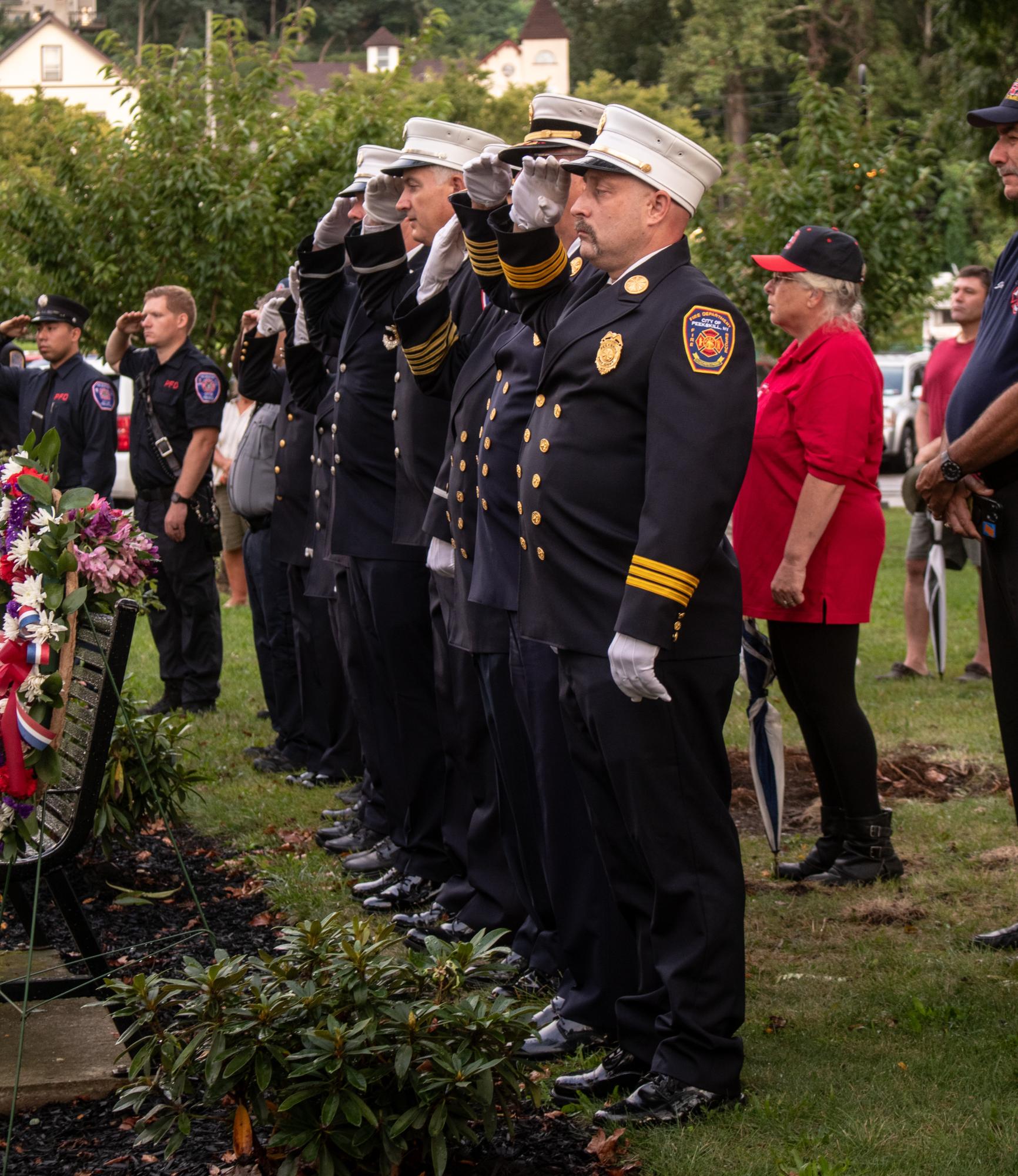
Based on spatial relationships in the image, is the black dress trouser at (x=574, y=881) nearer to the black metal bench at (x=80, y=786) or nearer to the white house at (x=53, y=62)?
the black metal bench at (x=80, y=786)

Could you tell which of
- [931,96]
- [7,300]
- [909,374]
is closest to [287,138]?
[7,300]

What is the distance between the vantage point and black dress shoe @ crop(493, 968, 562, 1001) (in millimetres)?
4383

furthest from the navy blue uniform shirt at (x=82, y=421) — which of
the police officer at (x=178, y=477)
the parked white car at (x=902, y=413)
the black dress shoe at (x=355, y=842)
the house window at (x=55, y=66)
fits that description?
the house window at (x=55, y=66)

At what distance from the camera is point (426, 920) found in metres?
5.08

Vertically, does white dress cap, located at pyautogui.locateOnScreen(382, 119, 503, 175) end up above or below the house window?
below

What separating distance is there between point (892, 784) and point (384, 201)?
3.46 metres

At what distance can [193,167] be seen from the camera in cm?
1268

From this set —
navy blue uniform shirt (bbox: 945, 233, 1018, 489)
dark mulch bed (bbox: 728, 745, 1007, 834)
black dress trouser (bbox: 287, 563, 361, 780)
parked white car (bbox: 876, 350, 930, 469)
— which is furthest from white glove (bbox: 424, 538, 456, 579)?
parked white car (bbox: 876, 350, 930, 469)

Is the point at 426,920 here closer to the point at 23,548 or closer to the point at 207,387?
the point at 23,548

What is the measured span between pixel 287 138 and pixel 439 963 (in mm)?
11073

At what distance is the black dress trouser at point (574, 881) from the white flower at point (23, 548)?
1274 mm

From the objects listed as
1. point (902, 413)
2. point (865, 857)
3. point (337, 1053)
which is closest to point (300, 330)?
point (865, 857)

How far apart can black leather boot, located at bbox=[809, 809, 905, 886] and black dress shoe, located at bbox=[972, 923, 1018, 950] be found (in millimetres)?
677

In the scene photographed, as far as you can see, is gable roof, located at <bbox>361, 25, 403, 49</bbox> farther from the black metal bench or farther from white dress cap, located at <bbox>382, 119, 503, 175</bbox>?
the black metal bench
